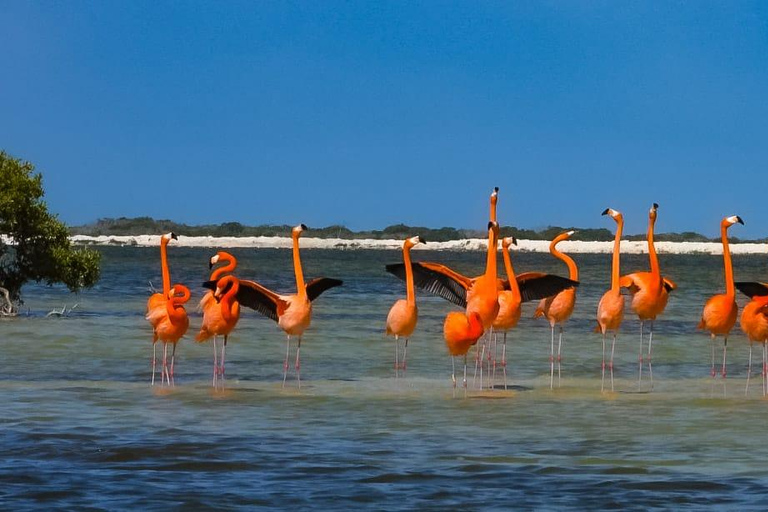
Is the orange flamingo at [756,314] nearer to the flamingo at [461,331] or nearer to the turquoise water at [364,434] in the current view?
the turquoise water at [364,434]

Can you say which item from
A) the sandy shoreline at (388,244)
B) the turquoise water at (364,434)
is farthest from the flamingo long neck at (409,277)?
the sandy shoreline at (388,244)

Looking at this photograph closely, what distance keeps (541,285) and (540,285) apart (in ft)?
0.04

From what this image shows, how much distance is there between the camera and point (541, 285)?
13.7 metres

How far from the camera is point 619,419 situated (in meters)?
11.2

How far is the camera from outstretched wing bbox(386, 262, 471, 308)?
45.4 ft

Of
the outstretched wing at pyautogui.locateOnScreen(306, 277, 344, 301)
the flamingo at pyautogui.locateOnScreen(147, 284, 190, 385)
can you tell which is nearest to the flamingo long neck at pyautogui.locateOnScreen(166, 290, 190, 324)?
the flamingo at pyautogui.locateOnScreen(147, 284, 190, 385)

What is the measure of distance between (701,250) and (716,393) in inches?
5019

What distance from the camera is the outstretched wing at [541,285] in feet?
44.6

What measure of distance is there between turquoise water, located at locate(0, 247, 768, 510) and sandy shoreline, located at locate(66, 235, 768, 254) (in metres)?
118

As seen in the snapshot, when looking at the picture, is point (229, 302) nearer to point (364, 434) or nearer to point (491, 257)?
point (491, 257)

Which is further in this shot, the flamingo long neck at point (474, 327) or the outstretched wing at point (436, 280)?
the outstretched wing at point (436, 280)

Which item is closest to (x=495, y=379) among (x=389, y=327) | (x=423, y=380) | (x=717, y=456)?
(x=423, y=380)

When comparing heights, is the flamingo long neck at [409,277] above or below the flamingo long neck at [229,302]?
above

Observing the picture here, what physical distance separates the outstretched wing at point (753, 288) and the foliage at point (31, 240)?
44.8 feet
